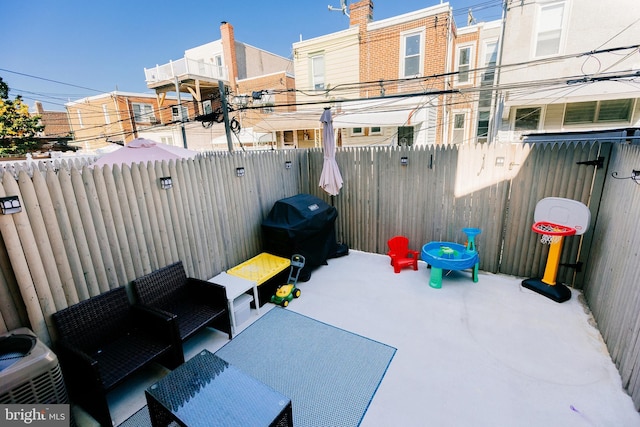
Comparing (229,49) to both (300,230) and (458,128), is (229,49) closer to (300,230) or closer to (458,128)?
(458,128)

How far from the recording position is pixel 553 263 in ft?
13.5

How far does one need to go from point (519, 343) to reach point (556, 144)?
3033 millimetres

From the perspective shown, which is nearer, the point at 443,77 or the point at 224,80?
the point at 443,77

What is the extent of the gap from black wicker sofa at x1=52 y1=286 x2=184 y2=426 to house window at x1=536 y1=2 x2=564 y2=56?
10.7m

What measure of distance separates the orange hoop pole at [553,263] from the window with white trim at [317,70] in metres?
9.74

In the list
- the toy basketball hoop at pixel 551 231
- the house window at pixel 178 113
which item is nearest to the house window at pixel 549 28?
the toy basketball hoop at pixel 551 231

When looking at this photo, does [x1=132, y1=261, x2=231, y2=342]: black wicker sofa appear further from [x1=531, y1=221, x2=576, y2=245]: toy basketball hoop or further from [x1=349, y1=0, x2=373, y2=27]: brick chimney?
[x1=349, y1=0, x2=373, y2=27]: brick chimney

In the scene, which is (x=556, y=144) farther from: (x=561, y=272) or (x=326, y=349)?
(x=326, y=349)

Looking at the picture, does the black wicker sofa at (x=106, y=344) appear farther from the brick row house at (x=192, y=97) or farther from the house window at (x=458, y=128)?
the house window at (x=458, y=128)

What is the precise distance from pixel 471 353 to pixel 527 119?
922 cm

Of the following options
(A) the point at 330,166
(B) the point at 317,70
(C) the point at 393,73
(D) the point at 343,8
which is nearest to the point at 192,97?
(B) the point at 317,70

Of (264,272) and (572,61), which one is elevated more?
(572,61)

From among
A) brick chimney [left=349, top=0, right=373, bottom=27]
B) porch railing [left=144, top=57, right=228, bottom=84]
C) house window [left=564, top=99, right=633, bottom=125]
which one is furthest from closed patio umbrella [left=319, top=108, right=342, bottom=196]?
porch railing [left=144, top=57, right=228, bottom=84]

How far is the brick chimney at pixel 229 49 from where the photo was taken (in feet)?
51.6
